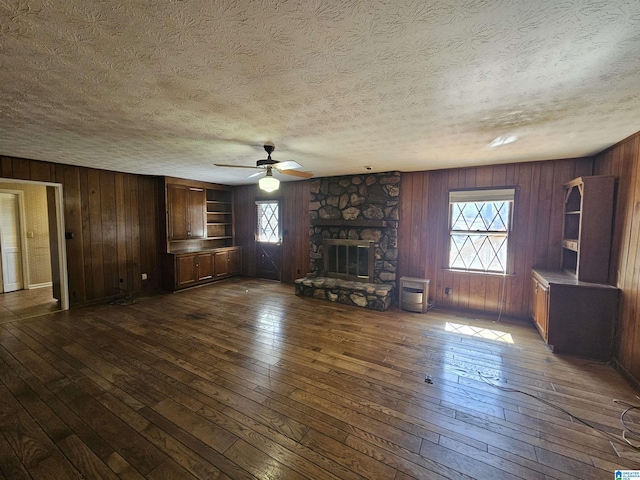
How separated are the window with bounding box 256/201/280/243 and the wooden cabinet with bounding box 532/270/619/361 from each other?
5121 mm

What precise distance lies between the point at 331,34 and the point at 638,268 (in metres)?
3.44

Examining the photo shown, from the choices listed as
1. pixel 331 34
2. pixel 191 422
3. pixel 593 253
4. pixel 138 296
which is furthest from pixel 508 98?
pixel 138 296

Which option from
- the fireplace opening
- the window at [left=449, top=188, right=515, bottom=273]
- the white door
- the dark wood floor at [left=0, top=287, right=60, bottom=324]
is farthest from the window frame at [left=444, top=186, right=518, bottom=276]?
the white door

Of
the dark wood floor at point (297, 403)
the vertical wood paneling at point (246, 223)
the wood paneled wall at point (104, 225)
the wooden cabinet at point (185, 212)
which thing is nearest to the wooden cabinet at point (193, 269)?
the wooden cabinet at point (185, 212)

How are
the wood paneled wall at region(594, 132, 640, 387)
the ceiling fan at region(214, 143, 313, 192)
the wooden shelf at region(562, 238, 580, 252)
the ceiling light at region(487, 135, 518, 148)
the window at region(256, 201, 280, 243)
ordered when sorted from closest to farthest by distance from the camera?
1. the wood paneled wall at region(594, 132, 640, 387)
2. the ceiling light at region(487, 135, 518, 148)
3. the ceiling fan at region(214, 143, 313, 192)
4. the wooden shelf at region(562, 238, 580, 252)
5. the window at region(256, 201, 280, 243)

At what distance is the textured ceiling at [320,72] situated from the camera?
3.80 feet

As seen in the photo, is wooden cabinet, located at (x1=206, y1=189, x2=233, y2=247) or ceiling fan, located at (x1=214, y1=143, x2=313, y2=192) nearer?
ceiling fan, located at (x1=214, y1=143, x2=313, y2=192)

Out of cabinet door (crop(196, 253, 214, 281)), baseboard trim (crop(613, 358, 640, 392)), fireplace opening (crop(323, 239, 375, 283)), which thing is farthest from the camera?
cabinet door (crop(196, 253, 214, 281))

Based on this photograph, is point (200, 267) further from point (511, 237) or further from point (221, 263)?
point (511, 237)

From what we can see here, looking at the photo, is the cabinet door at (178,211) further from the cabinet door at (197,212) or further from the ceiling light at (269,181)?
the ceiling light at (269,181)

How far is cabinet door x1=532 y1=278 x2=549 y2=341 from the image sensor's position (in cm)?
316

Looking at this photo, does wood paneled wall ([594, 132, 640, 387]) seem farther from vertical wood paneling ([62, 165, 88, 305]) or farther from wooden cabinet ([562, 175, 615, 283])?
vertical wood paneling ([62, 165, 88, 305])

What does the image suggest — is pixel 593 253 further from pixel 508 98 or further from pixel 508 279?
pixel 508 98

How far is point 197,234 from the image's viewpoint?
6.16 metres
